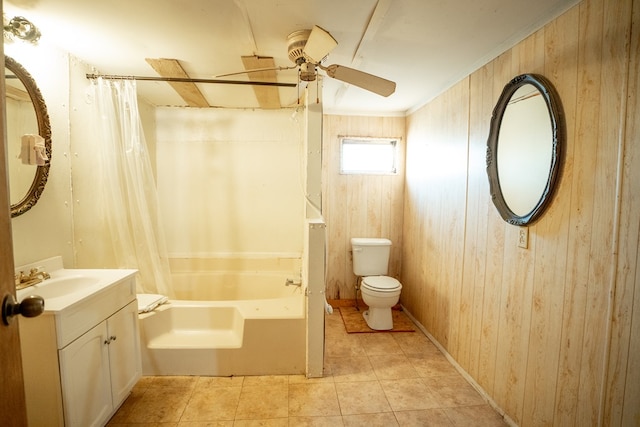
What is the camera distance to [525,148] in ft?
4.98

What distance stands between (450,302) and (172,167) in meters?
3.00

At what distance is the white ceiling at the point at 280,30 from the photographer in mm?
1368

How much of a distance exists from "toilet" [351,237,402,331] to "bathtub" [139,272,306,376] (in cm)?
80

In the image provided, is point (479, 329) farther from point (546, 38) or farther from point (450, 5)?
point (450, 5)

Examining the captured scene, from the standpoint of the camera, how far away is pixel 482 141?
185 cm

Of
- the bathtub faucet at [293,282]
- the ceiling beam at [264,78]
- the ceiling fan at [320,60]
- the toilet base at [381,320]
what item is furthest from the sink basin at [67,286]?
the toilet base at [381,320]

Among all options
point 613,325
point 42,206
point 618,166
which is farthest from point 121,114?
point 613,325

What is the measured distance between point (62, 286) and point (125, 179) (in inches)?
33.2

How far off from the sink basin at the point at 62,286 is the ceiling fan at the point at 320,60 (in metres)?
1.45

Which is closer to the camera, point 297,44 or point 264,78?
point 297,44

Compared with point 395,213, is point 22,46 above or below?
above

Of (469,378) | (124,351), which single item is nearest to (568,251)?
(469,378)

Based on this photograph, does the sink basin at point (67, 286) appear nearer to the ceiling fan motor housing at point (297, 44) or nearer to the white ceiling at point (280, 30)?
the white ceiling at point (280, 30)

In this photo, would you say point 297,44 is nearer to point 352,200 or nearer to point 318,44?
point 318,44
